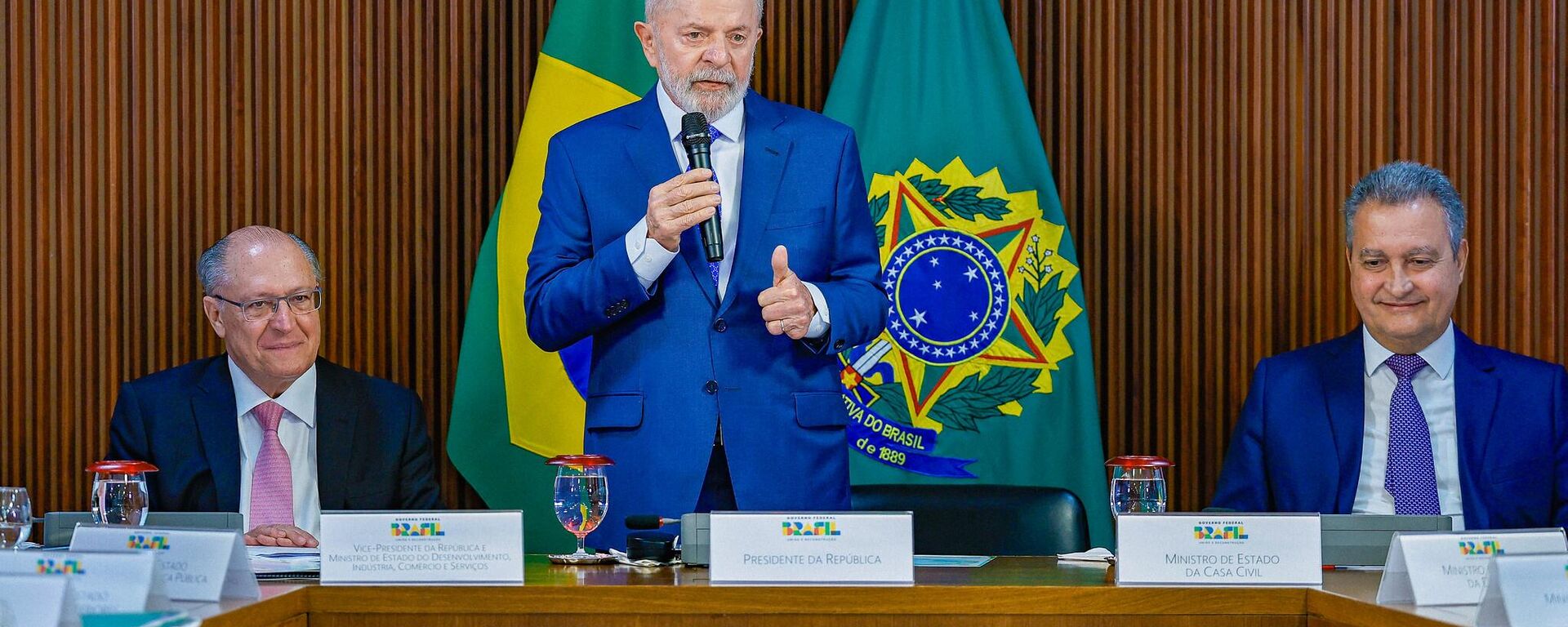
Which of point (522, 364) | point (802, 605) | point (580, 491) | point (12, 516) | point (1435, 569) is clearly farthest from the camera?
point (522, 364)

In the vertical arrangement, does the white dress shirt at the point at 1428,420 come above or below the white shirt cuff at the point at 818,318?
below

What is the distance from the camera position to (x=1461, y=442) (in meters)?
2.79

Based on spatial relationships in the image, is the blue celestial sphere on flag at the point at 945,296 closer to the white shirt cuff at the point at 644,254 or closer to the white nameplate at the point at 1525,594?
the white shirt cuff at the point at 644,254

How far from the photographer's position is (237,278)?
2.88 meters

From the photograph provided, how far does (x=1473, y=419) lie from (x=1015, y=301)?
1075 mm

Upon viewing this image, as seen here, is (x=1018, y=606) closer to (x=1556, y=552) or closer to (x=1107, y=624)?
(x=1107, y=624)

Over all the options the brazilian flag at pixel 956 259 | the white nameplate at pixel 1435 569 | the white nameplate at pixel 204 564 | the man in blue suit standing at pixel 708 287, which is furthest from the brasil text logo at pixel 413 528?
the brazilian flag at pixel 956 259

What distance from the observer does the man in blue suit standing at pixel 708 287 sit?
101 inches

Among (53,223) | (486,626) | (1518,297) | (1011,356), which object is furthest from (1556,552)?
(53,223)

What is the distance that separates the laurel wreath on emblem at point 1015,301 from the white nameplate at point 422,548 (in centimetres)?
177

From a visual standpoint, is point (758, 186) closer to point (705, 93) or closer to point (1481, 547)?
point (705, 93)

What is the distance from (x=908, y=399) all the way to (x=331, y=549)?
1876 millimetres

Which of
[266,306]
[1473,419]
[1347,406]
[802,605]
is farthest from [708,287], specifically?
[1473,419]

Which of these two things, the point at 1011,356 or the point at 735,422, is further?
the point at 1011,356
